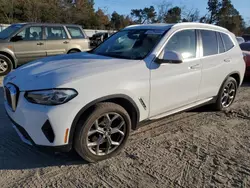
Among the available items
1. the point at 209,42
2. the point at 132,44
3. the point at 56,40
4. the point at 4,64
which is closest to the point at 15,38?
the point at 4,64

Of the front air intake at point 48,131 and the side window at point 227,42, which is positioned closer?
the front air intake at point 48,131

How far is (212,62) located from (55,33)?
21.6ft

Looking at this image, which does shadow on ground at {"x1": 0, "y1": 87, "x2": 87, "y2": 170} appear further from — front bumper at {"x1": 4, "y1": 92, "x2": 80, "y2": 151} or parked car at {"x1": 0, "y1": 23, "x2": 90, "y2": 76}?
parked car at {"x1": 0, "y1": 23, "x2": 90, "y2": 76}

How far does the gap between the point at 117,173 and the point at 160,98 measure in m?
1.21

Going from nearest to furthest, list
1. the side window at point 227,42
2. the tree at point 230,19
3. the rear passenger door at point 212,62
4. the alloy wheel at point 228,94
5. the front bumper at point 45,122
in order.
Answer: the front bumper at point 45,122, the rear passenger door at point 212,62, the side window at point 227,42, the alloy wheel at point 228,94, the tree at point 230,19

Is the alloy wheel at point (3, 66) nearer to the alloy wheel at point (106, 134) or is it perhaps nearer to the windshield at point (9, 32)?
the windshield at point (9, 32)

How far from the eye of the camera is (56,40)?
362 inches

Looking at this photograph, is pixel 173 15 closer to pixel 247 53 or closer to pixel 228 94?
pixel 247 53

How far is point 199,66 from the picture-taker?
4.05 m

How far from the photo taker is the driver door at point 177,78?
3.45 meters

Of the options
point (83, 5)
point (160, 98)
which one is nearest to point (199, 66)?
point (160, 98)

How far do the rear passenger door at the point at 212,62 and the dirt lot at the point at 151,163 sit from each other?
0.74m

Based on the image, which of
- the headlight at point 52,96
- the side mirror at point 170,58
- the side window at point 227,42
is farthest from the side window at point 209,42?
the headlight at point 52,96

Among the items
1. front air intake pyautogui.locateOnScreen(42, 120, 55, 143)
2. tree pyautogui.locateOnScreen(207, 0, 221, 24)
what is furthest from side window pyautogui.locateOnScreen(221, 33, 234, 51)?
tree pyautogui.locateOnScreen(207, 0, 221, 24)
